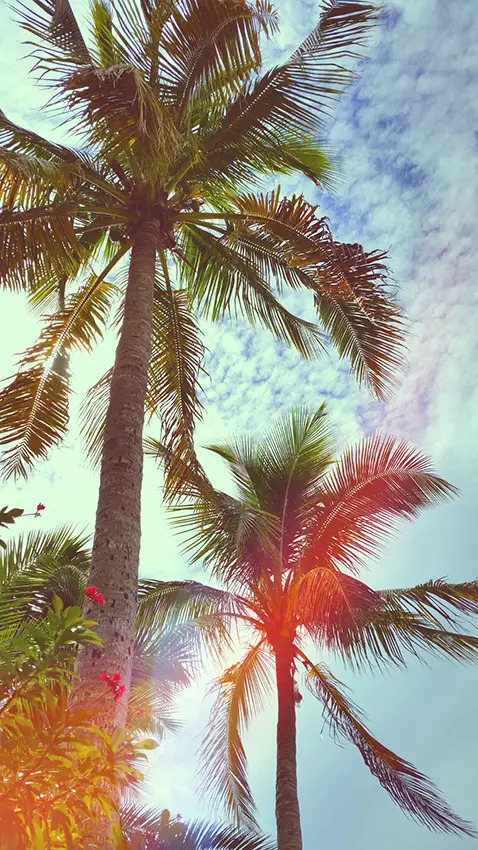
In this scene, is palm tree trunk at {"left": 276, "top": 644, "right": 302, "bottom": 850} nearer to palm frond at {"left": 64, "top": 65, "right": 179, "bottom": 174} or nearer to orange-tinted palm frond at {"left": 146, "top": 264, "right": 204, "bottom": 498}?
orange-tinted palm frond at {"left": 146, "top": 264, "right": 204, "bottom": 498}

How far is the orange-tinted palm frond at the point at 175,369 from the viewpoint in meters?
7.81

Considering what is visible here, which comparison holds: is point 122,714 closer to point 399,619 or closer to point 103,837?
point 103,837

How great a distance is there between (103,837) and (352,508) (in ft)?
23.4

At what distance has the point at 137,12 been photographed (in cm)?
636

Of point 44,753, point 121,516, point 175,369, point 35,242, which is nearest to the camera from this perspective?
point 44,753

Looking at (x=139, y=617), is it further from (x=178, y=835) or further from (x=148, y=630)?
(x=178, y=835)

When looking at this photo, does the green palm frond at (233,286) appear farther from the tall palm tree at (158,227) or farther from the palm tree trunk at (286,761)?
the palm tree trunk at (286,761)

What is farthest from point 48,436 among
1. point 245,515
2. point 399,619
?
point 399,619

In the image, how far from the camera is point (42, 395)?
7914mm

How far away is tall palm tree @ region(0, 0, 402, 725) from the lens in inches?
215

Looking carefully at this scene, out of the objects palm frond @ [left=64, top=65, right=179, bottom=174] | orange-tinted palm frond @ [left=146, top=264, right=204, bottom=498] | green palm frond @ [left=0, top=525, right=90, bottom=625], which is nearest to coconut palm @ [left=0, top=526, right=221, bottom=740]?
green palm frond @ [left=0, top=525, right=90, bottom=625]

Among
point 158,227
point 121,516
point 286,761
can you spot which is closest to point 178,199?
point 158,227

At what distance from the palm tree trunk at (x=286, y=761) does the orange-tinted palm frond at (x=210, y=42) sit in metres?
6.93

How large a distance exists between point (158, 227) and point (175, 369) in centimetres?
176
